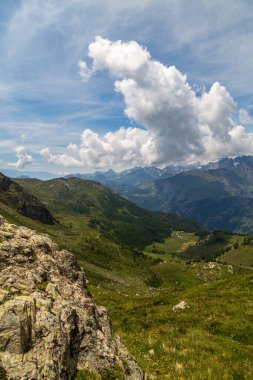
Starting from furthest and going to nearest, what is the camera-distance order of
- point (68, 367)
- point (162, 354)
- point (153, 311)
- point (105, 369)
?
point (153, 311), point (162, 354), point (105, 369), point (68, 367)

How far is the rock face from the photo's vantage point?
12.2 metres

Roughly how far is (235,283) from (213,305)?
12.4 metres

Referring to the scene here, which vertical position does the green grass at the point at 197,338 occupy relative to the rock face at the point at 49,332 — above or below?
below

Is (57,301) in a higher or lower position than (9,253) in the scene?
lower

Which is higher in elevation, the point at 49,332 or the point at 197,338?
the point at 49,332

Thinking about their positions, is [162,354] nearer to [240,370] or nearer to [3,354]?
[240,370]

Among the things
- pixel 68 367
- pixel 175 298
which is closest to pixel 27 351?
pixel 68 367

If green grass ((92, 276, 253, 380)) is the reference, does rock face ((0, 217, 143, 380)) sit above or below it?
above

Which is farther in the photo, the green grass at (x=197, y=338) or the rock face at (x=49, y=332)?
the green grass at (x=197, y=338)

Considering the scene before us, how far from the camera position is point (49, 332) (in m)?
13.6

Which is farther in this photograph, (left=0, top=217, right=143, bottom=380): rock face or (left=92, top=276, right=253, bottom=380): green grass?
(left=92, top=276, right=253, bottom=380): green grass

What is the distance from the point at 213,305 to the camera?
101 feet

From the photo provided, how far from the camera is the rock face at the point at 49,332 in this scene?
40.1ft

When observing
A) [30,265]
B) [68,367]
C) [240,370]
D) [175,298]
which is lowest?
[175,298]
